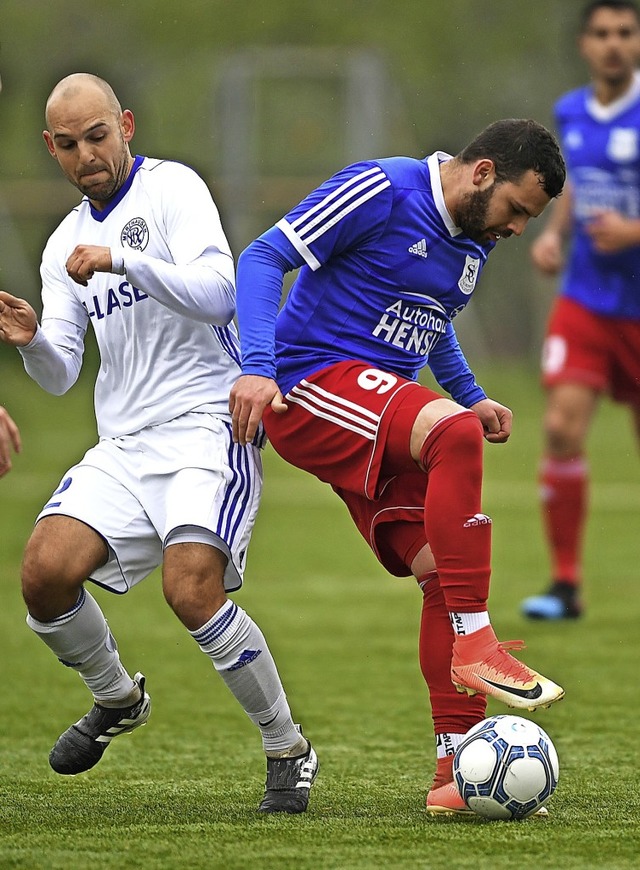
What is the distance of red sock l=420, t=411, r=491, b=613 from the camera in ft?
12.0

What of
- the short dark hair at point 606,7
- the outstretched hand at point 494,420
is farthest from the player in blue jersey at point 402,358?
the short dark hair at point 606,7

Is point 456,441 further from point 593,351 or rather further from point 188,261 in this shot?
point 593,351

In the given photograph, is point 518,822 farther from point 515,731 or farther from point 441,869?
point 441,869

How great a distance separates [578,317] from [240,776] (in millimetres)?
3881

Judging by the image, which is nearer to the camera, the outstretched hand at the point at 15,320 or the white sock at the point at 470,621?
the white sock at the point at 470,621

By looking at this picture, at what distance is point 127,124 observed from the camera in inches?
162

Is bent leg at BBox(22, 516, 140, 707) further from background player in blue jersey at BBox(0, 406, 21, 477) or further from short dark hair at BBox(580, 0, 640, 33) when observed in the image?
short dark hair at BBox(580, 0, 640, 33)

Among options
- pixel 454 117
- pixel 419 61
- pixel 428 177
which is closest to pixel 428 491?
pixel 428 177

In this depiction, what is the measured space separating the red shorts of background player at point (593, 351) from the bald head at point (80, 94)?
389 centimetres

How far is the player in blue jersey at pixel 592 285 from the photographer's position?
24.2ft

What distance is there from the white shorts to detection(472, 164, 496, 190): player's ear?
0.91 m

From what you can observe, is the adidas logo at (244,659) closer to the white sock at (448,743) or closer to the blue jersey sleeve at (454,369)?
the white sock at (448,743)

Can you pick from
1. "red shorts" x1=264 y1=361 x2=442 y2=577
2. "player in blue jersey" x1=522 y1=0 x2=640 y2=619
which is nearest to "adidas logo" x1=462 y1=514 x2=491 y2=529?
"red shorts" x1=264 y1=361 x2=442 y2=577

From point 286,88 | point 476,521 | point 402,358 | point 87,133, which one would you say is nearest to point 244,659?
point 476,521
